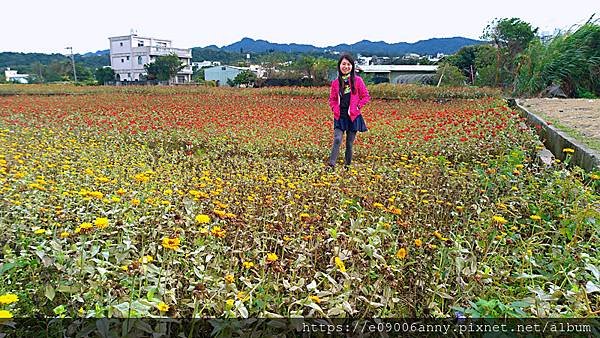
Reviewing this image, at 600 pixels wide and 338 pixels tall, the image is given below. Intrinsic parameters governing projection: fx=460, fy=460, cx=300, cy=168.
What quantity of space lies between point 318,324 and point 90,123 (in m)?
8.36

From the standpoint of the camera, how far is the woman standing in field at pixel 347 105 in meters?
5.24

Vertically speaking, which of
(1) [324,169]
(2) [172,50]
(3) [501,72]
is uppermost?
(2) [172,50]

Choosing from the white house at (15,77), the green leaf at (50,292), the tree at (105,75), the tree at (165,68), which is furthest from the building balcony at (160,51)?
the green leaf at (50,292)

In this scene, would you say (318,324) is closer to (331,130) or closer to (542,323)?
(542,323)

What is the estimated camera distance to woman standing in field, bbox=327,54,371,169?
5.24m

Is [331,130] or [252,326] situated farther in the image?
[331,130]

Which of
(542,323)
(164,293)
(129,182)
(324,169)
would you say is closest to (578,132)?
(324,169)

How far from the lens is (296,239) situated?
2.30 meters

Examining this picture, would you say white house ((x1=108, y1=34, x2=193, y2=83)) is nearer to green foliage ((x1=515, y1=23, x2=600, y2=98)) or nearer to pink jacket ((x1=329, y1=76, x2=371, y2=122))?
green foliage ((x1=515, y1=23, x2=600, y2=98))

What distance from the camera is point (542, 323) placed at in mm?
1582

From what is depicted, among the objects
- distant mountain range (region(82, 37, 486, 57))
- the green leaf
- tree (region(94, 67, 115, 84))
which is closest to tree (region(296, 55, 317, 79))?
the green leaf

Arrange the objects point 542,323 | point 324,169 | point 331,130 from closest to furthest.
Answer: point 542,323 < point 324,169 < point 331,130

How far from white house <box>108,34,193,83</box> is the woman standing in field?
5809 centimetres

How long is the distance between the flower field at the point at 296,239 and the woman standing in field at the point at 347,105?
0.79m
